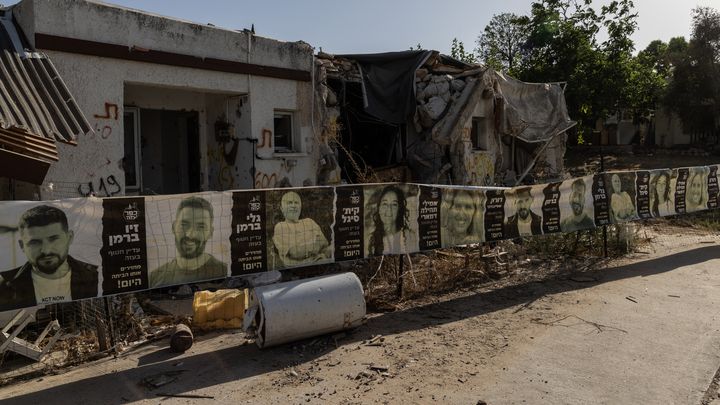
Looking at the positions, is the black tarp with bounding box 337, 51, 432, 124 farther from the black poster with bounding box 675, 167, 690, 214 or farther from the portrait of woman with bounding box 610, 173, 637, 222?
the black poster with bounding box 675, 167, 690, 214

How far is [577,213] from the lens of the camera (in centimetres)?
977

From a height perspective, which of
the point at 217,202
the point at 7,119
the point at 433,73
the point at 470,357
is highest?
the point at 433,73

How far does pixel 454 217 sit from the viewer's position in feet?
26.0

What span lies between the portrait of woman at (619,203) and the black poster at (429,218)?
448 cm

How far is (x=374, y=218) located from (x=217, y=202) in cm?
207

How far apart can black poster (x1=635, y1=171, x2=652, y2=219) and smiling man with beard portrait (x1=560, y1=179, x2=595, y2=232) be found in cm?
175

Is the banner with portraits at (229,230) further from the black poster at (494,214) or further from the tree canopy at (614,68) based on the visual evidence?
the tree canopy at (614,68)

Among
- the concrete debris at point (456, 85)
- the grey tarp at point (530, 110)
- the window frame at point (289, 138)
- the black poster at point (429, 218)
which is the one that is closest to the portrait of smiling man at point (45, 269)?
the black poster at point (429, 218)

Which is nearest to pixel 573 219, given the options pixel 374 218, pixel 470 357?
pixel 374 218

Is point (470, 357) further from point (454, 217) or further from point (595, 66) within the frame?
point (595, 66)

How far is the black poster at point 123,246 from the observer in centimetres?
520

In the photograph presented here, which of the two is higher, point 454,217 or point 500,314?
point 454,217

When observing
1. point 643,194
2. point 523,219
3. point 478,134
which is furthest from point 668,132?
point 523,219

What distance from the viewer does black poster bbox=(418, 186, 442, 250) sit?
24.7 feet
